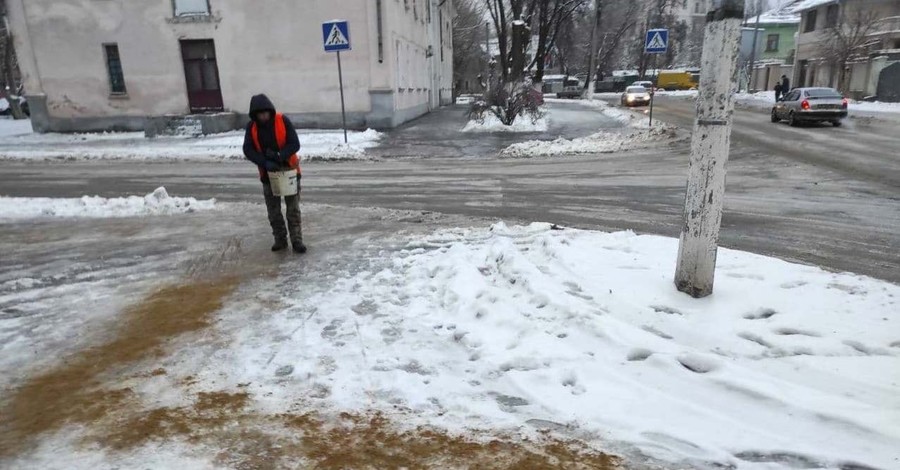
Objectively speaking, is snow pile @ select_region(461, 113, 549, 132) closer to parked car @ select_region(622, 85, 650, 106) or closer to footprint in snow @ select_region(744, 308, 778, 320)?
footprint in snow @ select_region(744, 308, 778, 320)

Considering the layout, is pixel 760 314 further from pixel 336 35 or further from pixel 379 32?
pixel 379 32

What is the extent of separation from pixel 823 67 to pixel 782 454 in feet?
167

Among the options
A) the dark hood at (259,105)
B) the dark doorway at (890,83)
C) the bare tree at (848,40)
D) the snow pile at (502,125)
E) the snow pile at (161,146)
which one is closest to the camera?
the dark hood at (259,105)

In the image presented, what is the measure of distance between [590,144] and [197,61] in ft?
53.4

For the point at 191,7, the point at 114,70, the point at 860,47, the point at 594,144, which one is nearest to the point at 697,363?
the point at 594,144

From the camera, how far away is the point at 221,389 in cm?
337

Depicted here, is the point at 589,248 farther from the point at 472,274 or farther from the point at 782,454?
the point at 782,454

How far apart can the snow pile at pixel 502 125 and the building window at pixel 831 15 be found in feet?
107

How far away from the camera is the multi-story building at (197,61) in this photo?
21.4m

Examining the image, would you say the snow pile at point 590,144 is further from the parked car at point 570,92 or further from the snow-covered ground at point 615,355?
the parked car at point 570,92

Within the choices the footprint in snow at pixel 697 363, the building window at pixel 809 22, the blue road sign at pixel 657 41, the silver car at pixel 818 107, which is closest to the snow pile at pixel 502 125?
the blue road sign at pixel 657 41

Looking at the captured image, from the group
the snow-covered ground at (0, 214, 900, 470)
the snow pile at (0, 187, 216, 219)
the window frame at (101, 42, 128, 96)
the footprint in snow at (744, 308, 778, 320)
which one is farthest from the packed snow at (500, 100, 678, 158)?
the window frame at (101, 42, 128, 96)

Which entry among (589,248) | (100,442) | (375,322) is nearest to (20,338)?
(100,442)

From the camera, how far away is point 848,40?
37375mm
